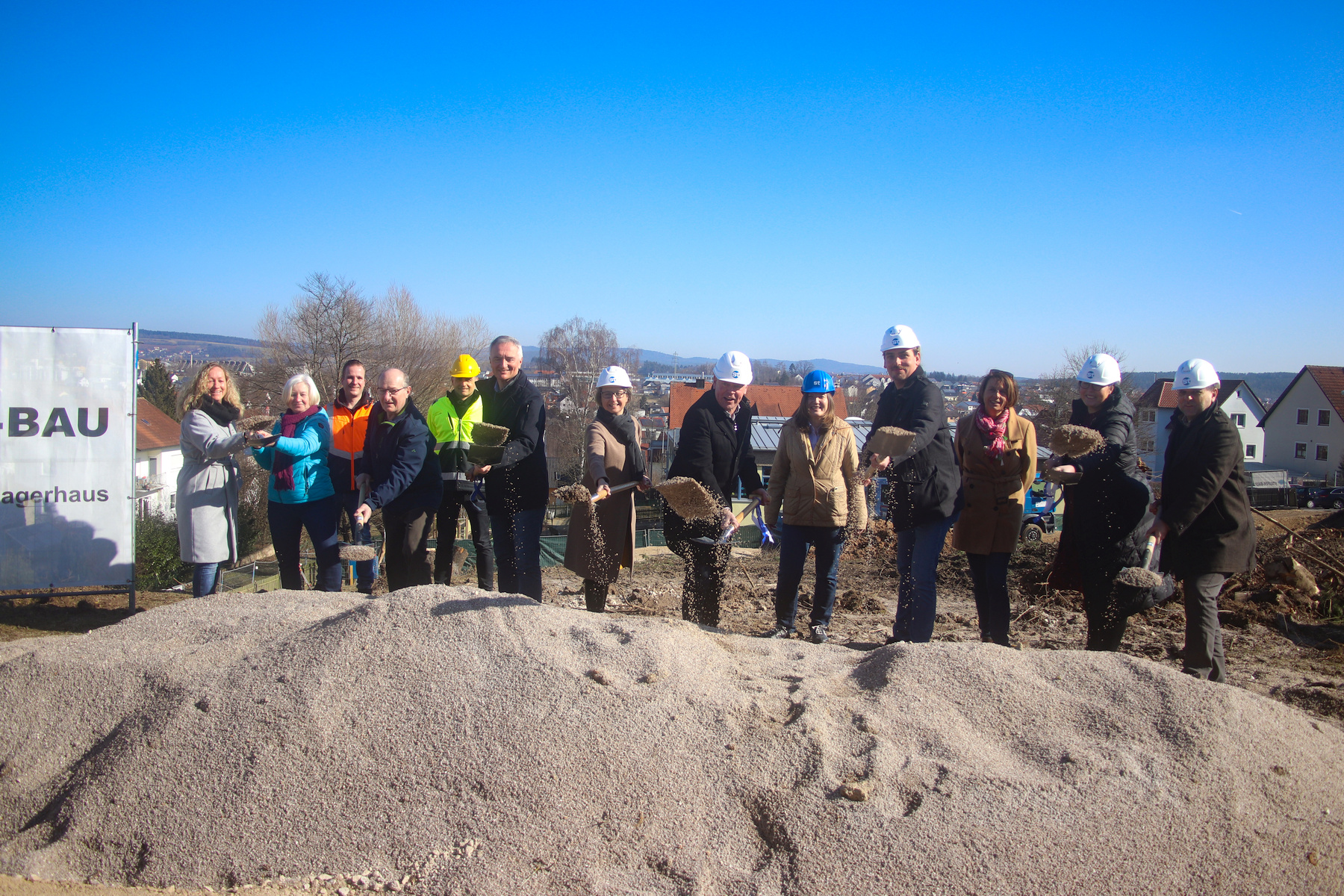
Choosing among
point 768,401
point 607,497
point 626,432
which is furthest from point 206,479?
point 768,401

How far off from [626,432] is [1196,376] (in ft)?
9.31

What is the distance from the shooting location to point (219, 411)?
4.53 m

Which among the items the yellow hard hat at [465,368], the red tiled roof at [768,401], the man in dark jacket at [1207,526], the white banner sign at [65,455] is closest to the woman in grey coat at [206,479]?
the white banner sign at [65,455]

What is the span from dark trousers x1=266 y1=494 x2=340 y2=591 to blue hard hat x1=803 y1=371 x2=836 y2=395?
2.81 metres

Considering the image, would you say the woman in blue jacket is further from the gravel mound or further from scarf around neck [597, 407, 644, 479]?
scarf around neck [597, 407, 644, 479]

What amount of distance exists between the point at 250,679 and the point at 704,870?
1.81 metres

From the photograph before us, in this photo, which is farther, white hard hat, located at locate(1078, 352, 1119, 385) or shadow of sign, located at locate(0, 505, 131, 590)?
shadow of sign, located at locate(0, 505, 131, 590)

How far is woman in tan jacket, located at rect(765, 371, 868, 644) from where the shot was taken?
13.1ft

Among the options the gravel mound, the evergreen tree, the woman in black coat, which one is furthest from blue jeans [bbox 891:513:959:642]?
the evergreen tree

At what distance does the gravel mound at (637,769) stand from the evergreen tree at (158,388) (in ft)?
109

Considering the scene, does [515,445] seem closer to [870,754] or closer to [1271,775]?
[870,754]

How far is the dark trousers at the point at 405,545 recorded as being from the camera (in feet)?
14.3

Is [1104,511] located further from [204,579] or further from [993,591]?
[204,579]

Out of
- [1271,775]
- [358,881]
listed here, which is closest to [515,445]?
[358,881]
